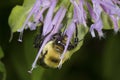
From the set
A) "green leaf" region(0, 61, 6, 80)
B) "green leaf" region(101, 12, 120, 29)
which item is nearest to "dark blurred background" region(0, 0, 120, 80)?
"green leaf" region(0, 61, 6, 80)

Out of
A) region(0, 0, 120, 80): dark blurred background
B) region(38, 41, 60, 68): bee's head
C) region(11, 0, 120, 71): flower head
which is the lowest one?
region(0, 0, 120, 80): dark blurred background

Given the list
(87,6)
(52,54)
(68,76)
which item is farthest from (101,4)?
(68,76)

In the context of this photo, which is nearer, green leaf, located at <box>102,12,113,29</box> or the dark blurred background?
green leaf, located at <box>102,12,113,29</box>

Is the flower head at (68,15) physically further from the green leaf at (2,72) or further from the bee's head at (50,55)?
the green leaf at (2,72)

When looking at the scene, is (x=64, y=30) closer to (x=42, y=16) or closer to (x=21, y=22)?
(x=42, y=16)

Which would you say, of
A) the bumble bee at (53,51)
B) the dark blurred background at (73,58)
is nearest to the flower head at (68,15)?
the bumble bee at (53,51)

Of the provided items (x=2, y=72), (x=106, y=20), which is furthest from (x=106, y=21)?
(x=2, y=72)

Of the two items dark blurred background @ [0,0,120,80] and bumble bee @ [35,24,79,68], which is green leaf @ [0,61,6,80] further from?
bumble bee @ [35,24,79,68]

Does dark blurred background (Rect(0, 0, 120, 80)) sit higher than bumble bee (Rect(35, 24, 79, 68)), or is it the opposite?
bumble bee (Rect(35, 24, 79, 68))

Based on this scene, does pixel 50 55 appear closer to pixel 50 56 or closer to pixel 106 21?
pixel 50 56
